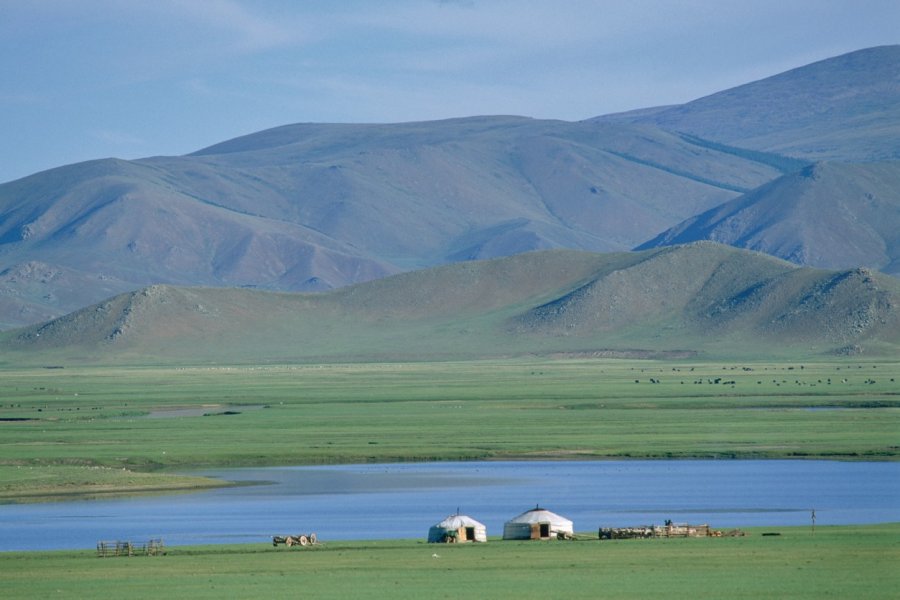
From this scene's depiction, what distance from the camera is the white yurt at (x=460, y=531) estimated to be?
49.7 m

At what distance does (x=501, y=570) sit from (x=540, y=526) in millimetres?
7449

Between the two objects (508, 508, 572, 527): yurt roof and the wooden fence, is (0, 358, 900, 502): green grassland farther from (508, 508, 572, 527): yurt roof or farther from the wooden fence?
(508, 508, 572, 527): yurt roof

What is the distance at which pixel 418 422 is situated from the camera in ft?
337

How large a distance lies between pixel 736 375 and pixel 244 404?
2316 inches

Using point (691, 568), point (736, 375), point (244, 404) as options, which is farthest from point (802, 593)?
point (736, 375)

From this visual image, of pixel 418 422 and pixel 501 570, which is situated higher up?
pixel 418 422

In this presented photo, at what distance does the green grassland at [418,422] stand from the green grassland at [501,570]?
2233 cm

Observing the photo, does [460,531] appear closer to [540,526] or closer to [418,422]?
[540,526]

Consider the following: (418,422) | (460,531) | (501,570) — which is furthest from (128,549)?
(418,422)

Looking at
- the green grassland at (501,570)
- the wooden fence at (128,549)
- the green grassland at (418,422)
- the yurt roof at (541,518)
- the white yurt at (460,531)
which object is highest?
the green grassland at (418,422)

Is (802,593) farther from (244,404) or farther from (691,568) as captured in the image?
(244,404)

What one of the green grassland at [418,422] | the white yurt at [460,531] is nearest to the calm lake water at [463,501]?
the white yurt at [460,531]

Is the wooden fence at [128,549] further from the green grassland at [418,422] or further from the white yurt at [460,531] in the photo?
the green grassland at [418,422]

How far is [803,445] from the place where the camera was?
3250 inches
